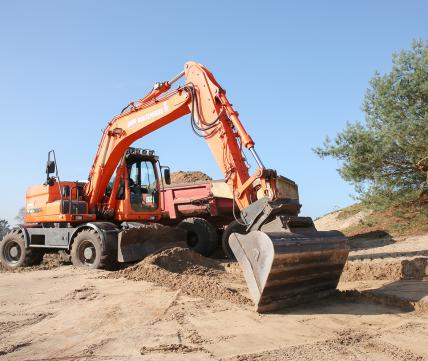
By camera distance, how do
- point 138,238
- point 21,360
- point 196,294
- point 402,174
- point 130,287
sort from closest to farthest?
point 21,360
point 196,294
point 130,287
point 138,238
point 402,174

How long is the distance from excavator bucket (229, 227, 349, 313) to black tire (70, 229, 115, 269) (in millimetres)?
4576

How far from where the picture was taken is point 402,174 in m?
16.0

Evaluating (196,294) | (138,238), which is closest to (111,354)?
(196,294)

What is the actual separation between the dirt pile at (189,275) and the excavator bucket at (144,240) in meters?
0.67

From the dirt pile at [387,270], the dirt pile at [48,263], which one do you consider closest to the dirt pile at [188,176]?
the dirt pile at [48,263]

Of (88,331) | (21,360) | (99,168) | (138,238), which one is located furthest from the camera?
(99,168)

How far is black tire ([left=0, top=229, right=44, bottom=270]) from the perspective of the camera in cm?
1210

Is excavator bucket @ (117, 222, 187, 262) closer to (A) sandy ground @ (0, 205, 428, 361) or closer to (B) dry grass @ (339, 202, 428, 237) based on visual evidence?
(A) sandy ground @ (0, 205, 428, 361)

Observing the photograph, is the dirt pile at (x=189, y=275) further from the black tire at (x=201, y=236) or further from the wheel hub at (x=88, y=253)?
the black tire at (x=201, y=236)

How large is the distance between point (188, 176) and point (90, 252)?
11847 millimetres

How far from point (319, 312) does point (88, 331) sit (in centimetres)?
298

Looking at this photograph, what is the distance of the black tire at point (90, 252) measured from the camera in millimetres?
9852

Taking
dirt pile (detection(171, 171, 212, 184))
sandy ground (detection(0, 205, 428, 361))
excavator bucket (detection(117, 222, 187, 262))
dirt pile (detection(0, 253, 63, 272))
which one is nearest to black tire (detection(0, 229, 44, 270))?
dirt pile (detection(0, 253, 63, 272))

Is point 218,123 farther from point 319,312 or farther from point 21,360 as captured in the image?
point 21,360
